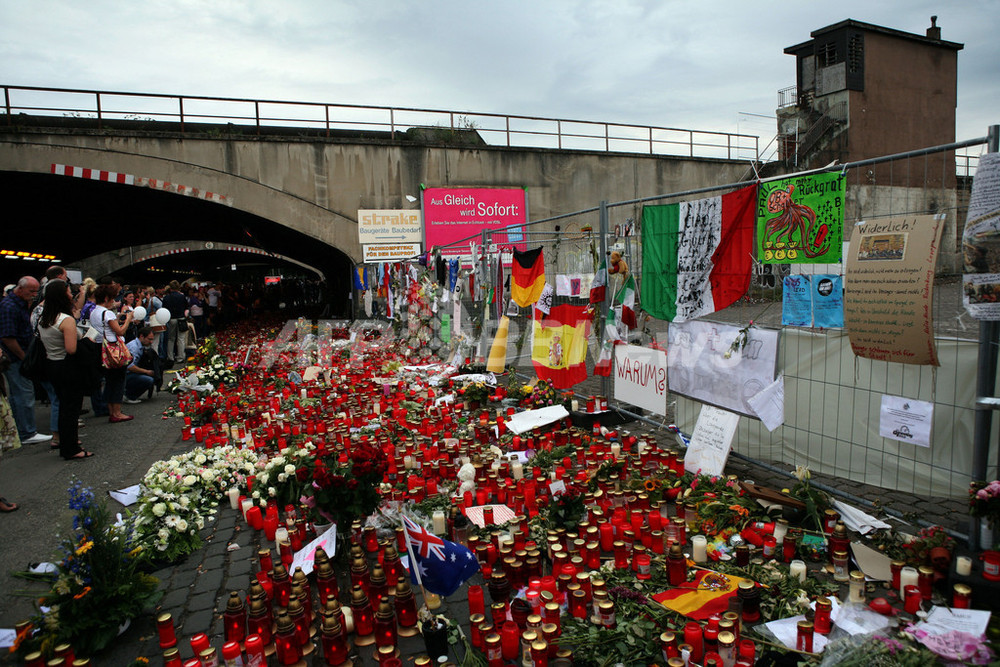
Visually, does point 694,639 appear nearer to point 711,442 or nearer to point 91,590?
point 711,442

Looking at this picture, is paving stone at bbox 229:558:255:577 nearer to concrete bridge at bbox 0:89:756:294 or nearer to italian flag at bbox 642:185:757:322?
italian flag at bbox 642:185:757:322

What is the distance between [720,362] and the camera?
5.38 meters

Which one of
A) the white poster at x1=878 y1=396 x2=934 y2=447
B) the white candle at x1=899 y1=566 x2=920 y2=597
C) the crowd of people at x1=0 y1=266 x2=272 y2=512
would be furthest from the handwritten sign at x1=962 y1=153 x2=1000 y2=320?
the crowd of people at x1=0 y1=266 x2=272 y2=512

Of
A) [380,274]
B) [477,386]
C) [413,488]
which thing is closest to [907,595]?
[413,488]

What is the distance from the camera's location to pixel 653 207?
607 cm

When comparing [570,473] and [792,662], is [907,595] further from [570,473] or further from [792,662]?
[570,473]

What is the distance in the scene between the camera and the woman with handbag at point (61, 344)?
A: 6.41 meters

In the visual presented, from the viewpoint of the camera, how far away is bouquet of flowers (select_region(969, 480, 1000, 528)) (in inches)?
125

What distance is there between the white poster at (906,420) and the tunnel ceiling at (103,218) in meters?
18.2

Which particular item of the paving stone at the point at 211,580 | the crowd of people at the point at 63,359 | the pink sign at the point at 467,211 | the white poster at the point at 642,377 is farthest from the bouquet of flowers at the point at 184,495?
the pink sign at the point at 467,211

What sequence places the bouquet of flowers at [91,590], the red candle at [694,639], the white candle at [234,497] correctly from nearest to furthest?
the red candle at [694,639] < the bouquet of flowers at [91,590] < the white candle at [234,497]

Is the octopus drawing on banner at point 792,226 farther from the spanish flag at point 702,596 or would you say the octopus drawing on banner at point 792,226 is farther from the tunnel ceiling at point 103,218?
the tunnel ceiling at point 103,218

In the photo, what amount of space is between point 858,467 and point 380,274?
14.9 metres

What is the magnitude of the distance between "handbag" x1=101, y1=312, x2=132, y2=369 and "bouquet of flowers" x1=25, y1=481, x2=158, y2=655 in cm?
505
